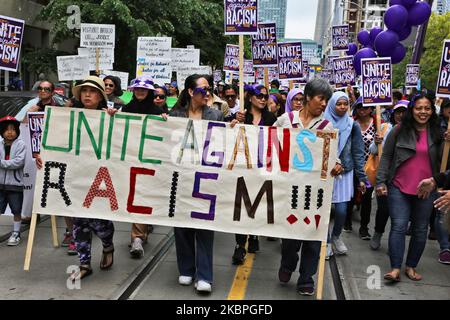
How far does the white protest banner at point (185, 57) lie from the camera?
11680mm

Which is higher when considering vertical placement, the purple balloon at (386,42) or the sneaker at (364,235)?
the purple balloon at (386,42)

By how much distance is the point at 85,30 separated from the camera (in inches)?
405

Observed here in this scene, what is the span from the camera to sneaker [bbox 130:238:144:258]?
18.3 feet

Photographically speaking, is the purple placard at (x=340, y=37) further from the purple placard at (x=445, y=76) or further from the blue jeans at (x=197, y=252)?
the blue jeans at (x=197, y=252)

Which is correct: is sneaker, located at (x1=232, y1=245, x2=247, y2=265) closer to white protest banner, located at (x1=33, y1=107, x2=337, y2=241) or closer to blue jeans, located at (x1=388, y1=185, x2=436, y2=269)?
white protest banner, located at (x1=33, y1=107, x2=337, y2=241)

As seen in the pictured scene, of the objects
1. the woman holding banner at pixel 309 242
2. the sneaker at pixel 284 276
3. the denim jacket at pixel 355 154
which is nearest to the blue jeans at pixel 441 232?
the denim jacket at pixel 355 154

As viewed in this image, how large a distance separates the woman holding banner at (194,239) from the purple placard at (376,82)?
Result: 2.80m

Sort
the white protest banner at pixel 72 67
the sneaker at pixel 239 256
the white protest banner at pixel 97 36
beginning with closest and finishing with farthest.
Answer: the sneaker at pixel 239 256 < the white protest banner at pixel 72 67 < the white protest banner at pixel 97 36

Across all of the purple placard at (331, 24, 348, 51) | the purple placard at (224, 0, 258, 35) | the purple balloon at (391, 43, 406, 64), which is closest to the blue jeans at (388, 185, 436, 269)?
the purple placard at (224, 0, 258, 35)

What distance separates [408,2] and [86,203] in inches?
434

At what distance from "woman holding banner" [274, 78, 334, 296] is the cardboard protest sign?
2822mm

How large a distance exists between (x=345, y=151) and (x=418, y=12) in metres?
8.86

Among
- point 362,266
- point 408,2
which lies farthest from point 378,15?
point 362,266
